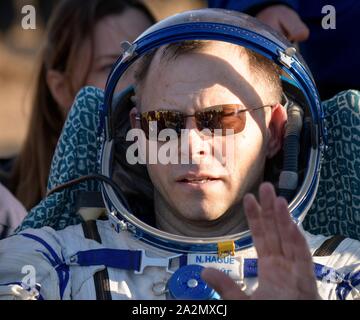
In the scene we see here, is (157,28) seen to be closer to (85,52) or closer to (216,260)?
(216,260)

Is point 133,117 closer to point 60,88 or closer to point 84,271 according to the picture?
point 84,271

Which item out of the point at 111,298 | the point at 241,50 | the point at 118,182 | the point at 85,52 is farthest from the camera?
the point at 85,52

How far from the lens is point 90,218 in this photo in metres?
2.70

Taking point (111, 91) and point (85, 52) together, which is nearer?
point (111, 91)

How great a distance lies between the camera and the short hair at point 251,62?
260cm

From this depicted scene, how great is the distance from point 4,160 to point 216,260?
72.4 inches

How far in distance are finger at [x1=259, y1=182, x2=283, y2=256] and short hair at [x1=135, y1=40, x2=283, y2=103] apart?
674 millimetres

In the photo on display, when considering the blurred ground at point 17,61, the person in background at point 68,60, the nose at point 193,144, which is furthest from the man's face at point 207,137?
the blurred ground at point 17,61

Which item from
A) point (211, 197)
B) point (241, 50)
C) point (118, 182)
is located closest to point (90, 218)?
point (118, 182)

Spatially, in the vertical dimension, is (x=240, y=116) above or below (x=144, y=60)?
below

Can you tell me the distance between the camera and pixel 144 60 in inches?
108

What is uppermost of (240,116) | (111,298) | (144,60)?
(144,60)

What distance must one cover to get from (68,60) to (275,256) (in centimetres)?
210

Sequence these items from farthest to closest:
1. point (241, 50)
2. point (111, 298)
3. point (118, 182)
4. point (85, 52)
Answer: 1. point (85, 52)
2. point (118, 182)
3. point (241, 50)
4. point (111, 298)
